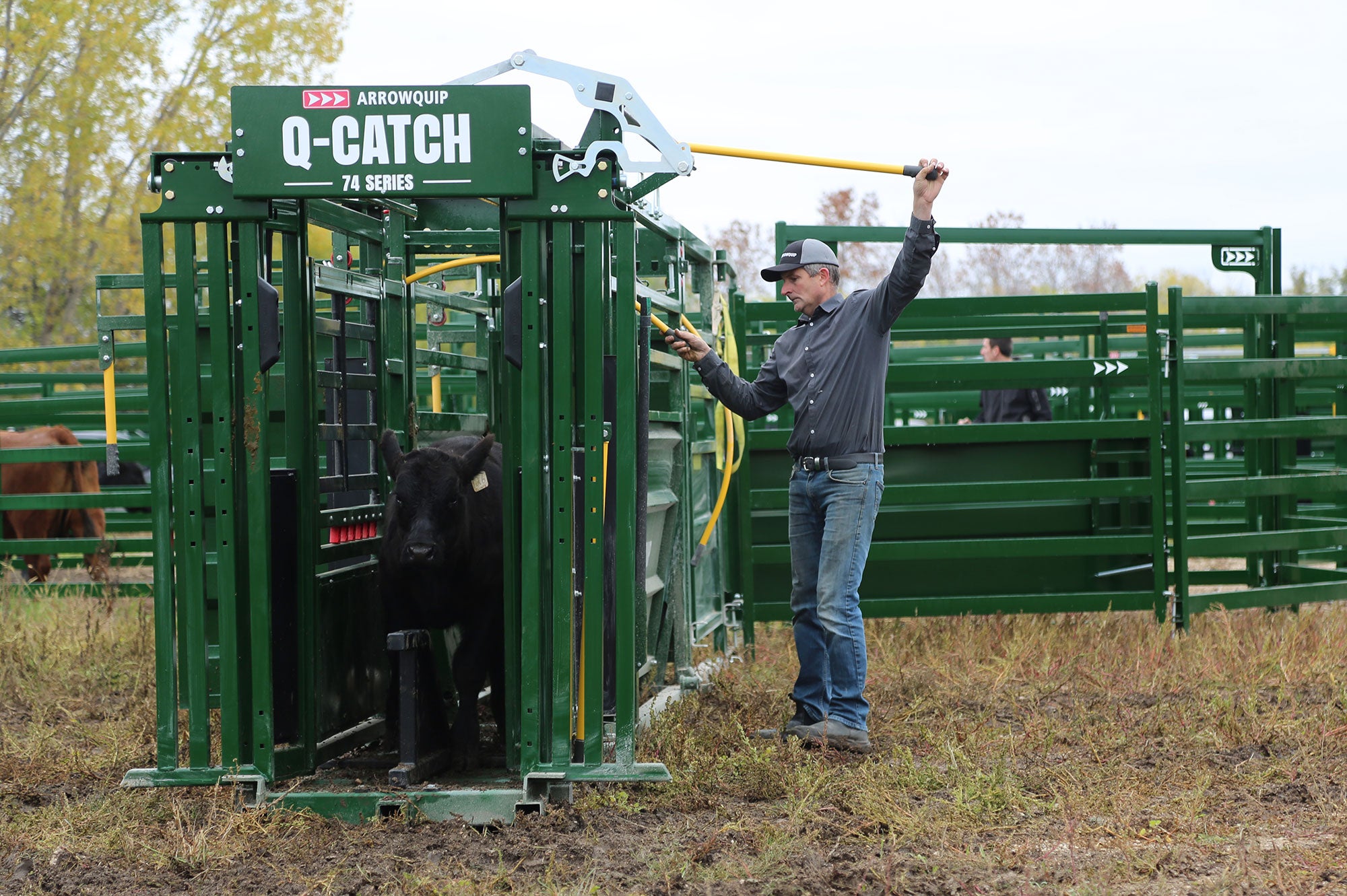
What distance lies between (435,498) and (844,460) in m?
1.91

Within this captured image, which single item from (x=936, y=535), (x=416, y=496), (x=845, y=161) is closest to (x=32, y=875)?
(x=416, y=496)

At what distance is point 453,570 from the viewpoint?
5.43m

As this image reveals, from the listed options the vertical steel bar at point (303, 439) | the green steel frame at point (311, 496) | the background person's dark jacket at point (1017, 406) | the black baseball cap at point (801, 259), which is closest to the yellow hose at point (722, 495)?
the black baseball cap at point (801, 259)

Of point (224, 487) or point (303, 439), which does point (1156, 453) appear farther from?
point (224, 487)

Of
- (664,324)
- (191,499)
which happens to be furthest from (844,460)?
(191,499)

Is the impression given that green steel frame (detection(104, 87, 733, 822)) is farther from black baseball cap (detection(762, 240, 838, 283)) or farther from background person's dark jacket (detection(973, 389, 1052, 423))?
background person's dark jacket (detection(973, 389, 1052, 423))

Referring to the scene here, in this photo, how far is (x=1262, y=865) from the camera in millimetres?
4219

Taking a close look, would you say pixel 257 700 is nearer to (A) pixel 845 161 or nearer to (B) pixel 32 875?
(B) pixel 32 875

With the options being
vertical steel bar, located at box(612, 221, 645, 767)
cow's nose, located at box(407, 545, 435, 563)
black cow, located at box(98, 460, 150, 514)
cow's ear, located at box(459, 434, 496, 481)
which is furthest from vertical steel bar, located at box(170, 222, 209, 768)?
black cow, located at box(98, 460, 150, 514)

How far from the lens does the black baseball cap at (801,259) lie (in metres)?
6.13

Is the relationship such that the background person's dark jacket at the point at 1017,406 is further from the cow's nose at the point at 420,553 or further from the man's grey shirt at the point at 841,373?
the cow's nose at the point at 420,553

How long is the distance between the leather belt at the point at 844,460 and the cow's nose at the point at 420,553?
6.26 ft

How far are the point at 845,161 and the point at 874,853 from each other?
8.96 ft

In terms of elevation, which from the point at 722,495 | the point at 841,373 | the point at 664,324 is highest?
the point at 664,324
